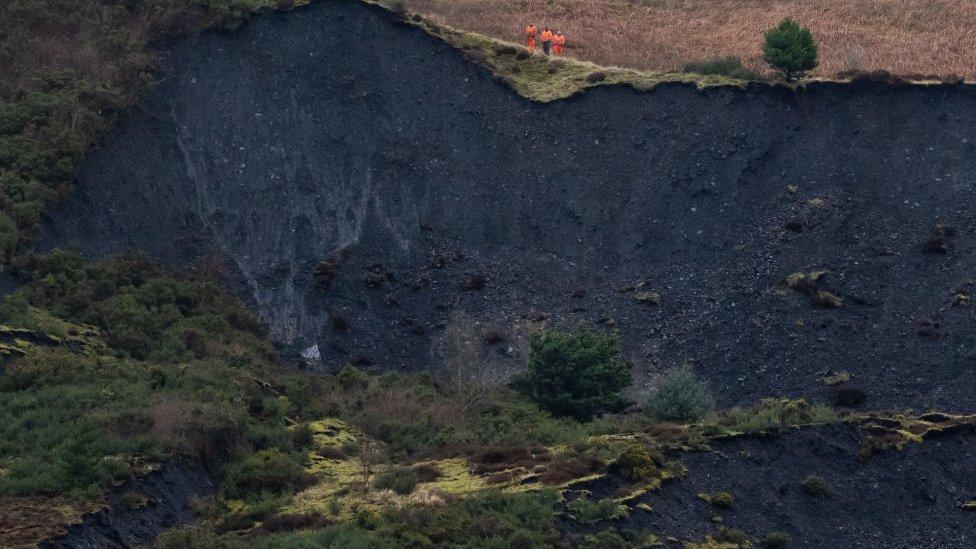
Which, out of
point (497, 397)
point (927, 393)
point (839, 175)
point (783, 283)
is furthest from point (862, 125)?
point (497, 397)

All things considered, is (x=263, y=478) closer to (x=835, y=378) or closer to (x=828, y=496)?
(x=828, y=496)

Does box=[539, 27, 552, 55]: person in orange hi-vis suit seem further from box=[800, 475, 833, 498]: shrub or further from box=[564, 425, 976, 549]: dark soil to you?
box=[800, 475, 833, 498]: shrub

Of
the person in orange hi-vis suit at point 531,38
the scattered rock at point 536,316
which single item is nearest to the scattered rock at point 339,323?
the scattered rock at point 536,316

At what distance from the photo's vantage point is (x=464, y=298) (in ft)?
135

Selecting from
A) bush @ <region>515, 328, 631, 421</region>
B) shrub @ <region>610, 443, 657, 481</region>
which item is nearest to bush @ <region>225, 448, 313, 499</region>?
shrub @ <region>610, 443, 657, 481</region>

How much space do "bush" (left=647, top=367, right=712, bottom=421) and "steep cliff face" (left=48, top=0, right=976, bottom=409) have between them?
246 cm

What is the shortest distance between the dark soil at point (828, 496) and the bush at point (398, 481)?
3.31 meters

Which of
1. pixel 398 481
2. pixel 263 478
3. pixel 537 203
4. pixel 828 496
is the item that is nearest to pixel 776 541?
pixel 828 496

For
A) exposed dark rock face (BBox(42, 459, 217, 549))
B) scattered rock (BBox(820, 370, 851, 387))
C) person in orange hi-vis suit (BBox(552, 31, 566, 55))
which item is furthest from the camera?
person in orange hi-vis suit (BBox(552, 31, 566, 55))

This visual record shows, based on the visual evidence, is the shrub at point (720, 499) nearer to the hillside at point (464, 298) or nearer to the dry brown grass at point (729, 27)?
the hillside at point (464, 298)

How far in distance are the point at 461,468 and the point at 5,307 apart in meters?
11.1

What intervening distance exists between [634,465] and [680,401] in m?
5.55

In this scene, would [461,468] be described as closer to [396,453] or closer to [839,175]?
[396,453]

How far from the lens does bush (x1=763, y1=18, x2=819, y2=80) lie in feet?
148
